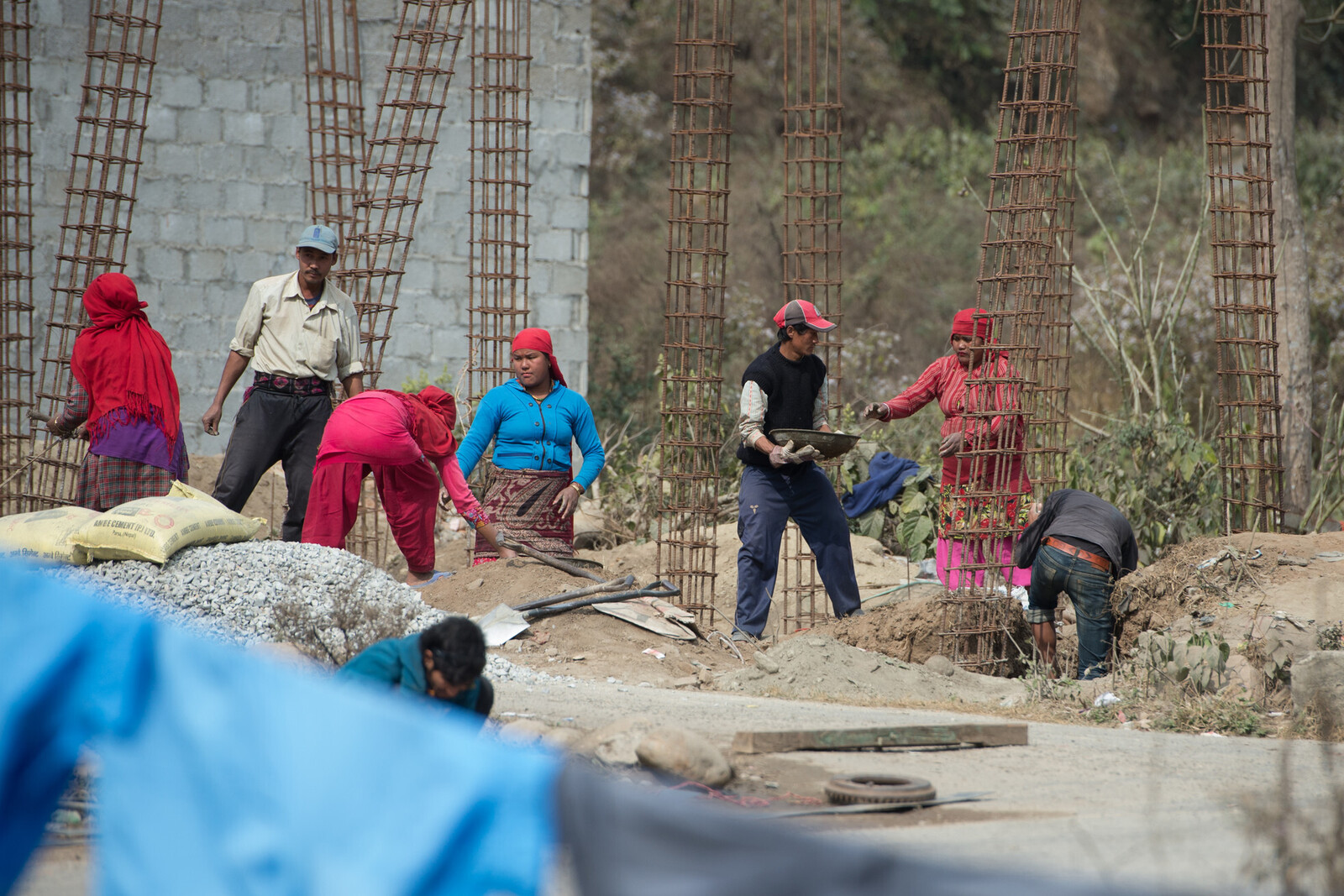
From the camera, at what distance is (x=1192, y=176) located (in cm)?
1948

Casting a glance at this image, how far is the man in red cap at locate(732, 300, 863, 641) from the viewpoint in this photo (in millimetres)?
7289

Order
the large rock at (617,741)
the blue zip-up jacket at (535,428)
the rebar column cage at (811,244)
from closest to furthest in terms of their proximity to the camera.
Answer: the large rock at (617,741) < the blue zip-up jacket at (535,428) < the rebar column cage at (811,244)

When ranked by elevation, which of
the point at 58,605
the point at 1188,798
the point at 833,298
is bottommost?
the point at 1188,798

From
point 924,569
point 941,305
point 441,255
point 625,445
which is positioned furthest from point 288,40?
point 941,305

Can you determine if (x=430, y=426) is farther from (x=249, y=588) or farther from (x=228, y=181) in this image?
(x=228, y=181)

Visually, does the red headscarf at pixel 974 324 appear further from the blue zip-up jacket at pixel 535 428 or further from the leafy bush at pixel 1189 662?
the blue zip-up jacket at pixel 535 428

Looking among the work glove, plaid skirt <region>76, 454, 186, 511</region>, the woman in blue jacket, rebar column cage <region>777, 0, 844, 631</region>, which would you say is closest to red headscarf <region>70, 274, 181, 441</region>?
plaid skirt <region>76, 454, 186, 511</region>

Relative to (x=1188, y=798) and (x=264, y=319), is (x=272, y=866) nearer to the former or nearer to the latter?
(x=1188, y=798)

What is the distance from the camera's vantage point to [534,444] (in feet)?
25.2

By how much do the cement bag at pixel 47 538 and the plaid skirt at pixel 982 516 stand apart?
14.7 ft

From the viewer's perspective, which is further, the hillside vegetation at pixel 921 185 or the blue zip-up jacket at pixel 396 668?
the hillside vegetation at pixel 921 185

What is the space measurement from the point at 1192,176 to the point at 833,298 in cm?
601

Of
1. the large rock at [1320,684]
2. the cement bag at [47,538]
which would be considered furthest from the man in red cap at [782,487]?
the cement bag at [47,538]

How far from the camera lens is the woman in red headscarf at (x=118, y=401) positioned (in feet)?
23.1
